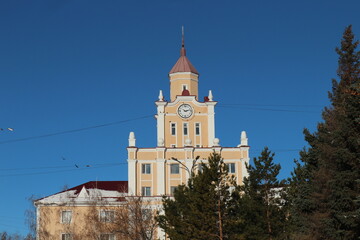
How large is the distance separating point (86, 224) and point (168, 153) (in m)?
15.3

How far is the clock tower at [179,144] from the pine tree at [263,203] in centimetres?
2478

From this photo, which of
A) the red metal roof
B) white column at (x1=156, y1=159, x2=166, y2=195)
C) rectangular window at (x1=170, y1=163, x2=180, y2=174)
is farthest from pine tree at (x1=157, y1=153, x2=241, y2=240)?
the red metal roof

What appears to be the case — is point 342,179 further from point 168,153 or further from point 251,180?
point 168,153

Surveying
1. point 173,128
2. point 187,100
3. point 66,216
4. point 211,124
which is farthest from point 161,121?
point 66,216

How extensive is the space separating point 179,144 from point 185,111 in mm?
4565

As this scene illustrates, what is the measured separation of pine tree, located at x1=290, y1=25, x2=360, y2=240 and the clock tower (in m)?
27.6

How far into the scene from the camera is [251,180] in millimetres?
50906

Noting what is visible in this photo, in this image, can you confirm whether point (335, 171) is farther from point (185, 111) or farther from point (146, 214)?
point (185, 111)

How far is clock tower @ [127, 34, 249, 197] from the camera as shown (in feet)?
259

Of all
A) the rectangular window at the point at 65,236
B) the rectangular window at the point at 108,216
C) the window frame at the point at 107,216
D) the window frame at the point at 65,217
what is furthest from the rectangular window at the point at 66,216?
the rectangular window at the point at 108,216

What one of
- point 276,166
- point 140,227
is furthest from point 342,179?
point 140,227

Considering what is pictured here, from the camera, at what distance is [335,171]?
3788 centimetres

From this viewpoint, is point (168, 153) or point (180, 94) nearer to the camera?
point (168, 153)

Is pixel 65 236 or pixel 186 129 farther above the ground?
pixel 186 129
